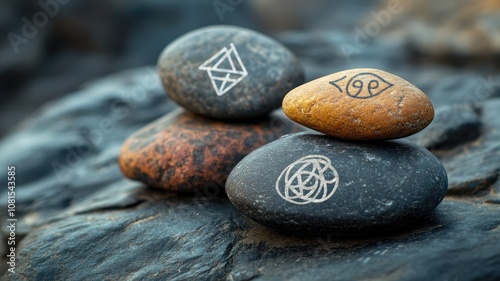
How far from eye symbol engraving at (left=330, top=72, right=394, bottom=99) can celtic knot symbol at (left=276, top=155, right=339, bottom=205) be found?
490 millimetres

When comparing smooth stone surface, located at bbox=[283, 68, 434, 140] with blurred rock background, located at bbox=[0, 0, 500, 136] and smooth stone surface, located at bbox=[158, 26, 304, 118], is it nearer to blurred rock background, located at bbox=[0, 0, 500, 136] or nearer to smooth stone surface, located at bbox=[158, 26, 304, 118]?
smooth stone surface, located at bbox=[158, 26, 304, 118]

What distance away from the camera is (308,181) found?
3.65 meters

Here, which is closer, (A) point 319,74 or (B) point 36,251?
(B) point 36,251

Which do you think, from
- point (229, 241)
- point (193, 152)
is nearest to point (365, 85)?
point (229, 241)

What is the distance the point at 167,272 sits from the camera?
3.75 metres

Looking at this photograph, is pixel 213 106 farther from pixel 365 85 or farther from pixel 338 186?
pixel 338 186

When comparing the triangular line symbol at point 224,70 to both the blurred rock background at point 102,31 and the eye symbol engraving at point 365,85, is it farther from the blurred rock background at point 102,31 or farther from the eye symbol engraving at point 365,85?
the blurred rock background at point 102,31

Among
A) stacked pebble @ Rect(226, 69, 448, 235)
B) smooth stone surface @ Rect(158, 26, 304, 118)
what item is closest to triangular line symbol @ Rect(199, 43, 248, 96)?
smooth stone surface @ Rect(158, 26, 304, 118)

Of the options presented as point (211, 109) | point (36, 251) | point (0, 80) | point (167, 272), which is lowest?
point (167, 272)

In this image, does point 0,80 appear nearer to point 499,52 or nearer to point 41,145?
point 41,145

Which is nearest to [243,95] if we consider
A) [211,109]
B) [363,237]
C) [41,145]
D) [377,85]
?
[211,109]

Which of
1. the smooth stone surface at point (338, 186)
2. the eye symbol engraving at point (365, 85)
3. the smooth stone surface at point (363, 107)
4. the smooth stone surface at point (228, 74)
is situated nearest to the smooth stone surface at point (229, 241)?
the smooth stone surface at point (338, 186)

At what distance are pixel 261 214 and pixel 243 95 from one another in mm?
1280

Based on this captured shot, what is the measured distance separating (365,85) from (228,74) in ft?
4.36
